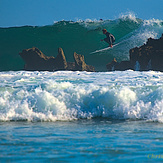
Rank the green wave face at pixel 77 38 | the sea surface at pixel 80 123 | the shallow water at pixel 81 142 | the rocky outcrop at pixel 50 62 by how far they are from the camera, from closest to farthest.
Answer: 1. the shallow water at pixel 81 142
2. the sea surface at pixel 80 123
3. the rocky outcrop at pixel 50 62
4. the green wave face at pixel 77 38

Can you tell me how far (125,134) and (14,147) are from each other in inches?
86.3

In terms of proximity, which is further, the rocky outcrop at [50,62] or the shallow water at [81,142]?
the rocky outcrop at [50,62]

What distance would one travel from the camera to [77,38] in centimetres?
6128

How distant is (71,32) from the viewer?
206 ft

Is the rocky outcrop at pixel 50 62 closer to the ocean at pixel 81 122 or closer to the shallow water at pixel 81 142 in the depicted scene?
the ocean at pixel 81 122

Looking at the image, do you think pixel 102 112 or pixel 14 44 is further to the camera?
pixel 14 44

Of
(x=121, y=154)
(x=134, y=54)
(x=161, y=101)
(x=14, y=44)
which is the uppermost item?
(x=14, y=44)

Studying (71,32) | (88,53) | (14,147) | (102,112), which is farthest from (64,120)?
(71,32)

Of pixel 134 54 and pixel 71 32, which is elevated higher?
pixel 71 32

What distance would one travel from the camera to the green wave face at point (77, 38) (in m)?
57.4

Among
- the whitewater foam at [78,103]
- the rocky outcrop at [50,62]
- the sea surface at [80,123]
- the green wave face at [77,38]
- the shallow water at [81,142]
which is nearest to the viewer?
→ the shallow water at [81,142]

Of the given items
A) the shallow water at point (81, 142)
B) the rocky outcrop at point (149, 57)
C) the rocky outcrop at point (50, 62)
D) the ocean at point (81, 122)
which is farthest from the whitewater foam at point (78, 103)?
the rocky outcrop at point (50, 62)

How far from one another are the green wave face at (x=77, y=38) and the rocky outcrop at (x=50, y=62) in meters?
7.48

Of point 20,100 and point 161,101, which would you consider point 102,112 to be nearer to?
point 161,101
